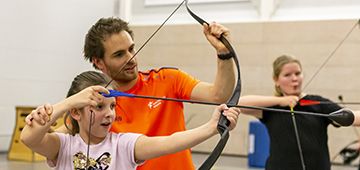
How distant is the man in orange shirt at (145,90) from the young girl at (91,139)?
0.55ft

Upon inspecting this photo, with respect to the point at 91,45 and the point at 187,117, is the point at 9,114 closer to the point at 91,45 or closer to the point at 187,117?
the point at 187,117

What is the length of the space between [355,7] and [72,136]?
4.49 metres

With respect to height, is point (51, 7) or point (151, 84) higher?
point (51, 7)

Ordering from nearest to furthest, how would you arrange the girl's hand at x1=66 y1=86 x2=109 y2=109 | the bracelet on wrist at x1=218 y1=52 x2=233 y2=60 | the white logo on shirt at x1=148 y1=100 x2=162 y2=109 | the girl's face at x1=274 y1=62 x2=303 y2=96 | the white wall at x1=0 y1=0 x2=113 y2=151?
the girl's hand at x1=66 y1=86 x2=109 y2=109, the bracelet on wrist at x1=218 y1=52 x2=233 y2=60, the white logo on shirt at x1=148 y1=100 x2=162 y2=109, the girl's face at x1=274 y1=62 x2=303 y2=96, the white wall at x1=0 y1=0 x2=113 y2=151

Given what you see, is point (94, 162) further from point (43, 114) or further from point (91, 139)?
point (43, 114)

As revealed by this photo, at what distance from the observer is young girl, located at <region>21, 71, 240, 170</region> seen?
5.34 feet

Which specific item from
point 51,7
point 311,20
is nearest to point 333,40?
point 311,20

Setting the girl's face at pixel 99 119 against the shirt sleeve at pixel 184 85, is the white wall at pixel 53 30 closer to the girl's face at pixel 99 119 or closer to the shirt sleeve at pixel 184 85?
the shirt sleeve at pixel 184 85

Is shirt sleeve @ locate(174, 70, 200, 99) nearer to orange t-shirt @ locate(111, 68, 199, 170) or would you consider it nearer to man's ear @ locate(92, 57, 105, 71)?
orange t-shirt @ locate(111, 68, 199, 170)

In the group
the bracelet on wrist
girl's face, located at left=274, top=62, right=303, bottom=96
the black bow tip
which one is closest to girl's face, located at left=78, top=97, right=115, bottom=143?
the bracelet on wrist

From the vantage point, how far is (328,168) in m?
2.69

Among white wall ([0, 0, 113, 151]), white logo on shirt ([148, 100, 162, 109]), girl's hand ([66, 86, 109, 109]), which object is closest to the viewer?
girl's hand ([66, 86, 109, 109])

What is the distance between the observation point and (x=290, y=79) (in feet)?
9.04

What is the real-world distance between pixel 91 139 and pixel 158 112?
0.29 m
